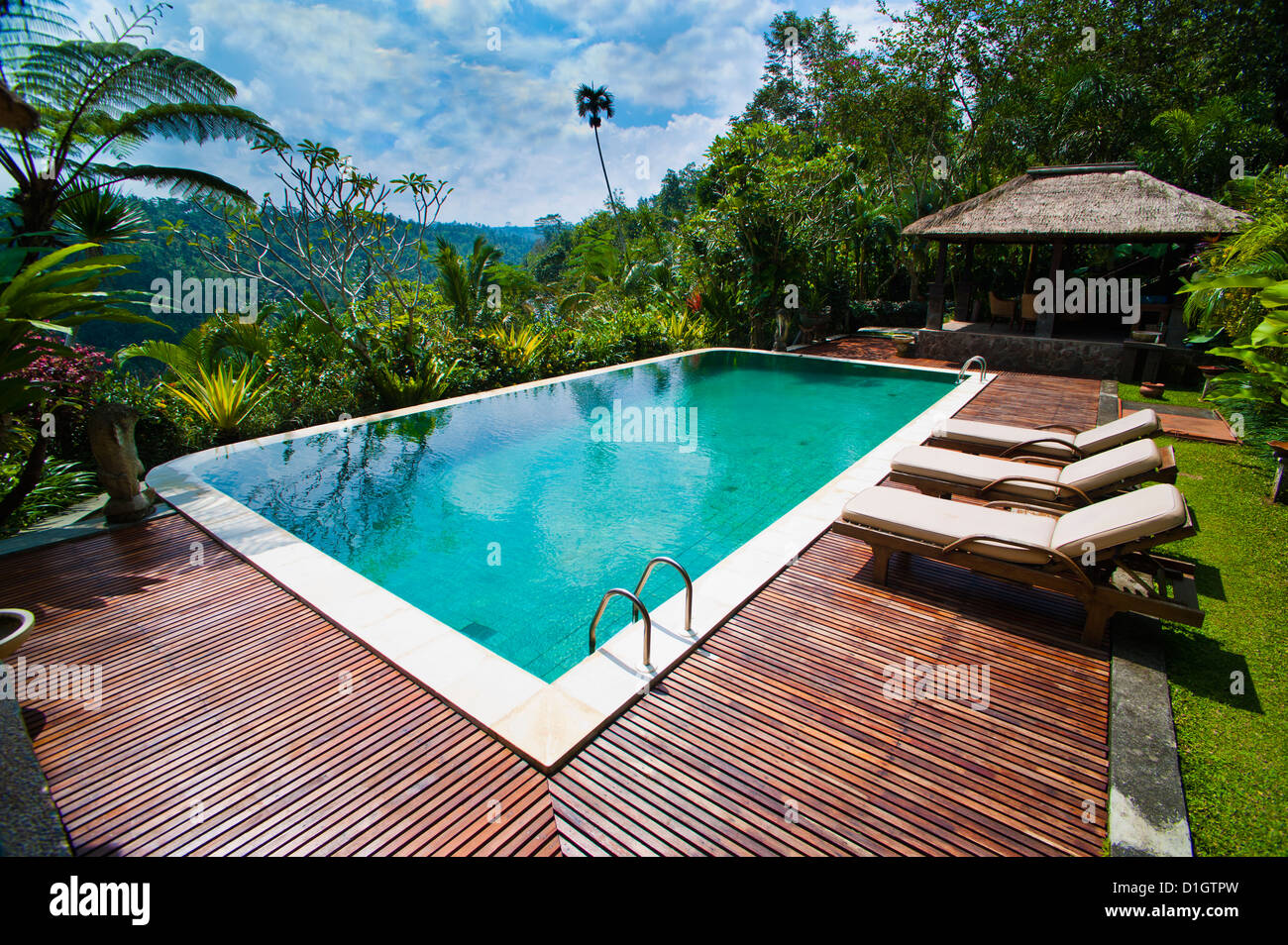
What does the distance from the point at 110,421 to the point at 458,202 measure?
26.8 feet

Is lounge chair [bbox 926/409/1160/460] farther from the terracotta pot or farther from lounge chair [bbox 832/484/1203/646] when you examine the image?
the terracotta pot

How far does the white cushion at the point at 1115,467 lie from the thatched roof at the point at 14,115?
21.2 ft

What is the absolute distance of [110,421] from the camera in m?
5.56

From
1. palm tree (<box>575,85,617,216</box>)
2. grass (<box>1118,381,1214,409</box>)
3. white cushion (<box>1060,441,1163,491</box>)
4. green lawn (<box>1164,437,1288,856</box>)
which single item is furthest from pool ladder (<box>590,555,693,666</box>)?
palm tree (<box>575,85,617,216</box>)

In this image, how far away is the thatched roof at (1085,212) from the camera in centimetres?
1171

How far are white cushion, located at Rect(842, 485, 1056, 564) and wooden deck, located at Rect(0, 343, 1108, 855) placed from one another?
20.2 inches

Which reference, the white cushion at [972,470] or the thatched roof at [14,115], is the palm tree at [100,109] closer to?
the thatched roof at [14,115]

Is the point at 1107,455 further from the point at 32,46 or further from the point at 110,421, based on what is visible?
the point at 32,46

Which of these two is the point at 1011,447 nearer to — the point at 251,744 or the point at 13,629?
the point at 251,744

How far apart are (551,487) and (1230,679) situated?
644 centimetres

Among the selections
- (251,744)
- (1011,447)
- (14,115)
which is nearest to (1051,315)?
(1011,447)

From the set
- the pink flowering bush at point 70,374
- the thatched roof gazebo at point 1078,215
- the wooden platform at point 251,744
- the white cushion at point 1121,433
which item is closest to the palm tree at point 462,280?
the pink flowering bush at point 70,374

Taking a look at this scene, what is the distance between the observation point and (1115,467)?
452cm
